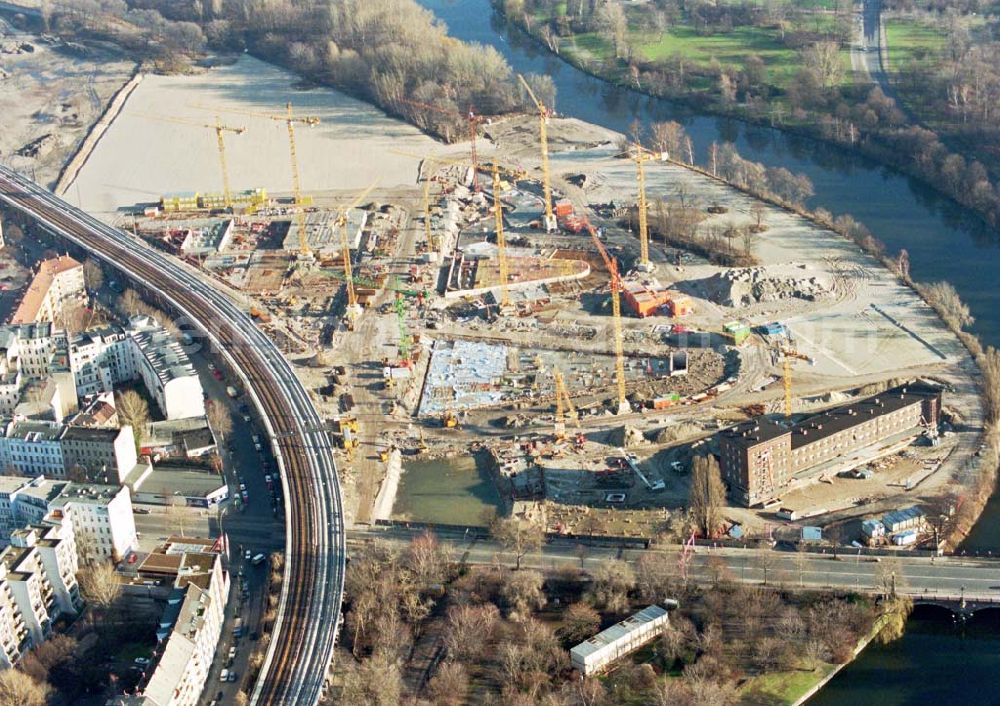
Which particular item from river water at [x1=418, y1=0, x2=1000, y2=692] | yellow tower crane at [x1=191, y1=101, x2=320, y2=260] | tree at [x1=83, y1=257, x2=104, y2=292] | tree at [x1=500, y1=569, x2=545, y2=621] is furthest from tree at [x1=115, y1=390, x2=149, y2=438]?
river water at [x1=418, y1=0, x2=1000, y2=692]

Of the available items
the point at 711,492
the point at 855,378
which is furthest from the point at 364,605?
the point at 855,378

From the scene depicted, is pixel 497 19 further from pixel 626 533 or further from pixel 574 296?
pixel 626 533

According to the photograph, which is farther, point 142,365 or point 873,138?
point 873,138

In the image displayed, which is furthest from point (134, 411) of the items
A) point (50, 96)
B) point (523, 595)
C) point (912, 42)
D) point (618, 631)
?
point (912, 42)

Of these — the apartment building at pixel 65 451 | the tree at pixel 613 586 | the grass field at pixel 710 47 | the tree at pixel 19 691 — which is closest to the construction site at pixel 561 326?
the tree at pixel 613 586

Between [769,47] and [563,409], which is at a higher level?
[769,47]

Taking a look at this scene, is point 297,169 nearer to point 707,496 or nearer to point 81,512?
point 81,512

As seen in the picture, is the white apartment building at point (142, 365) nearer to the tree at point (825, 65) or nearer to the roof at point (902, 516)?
the roof at point (902, 516)
